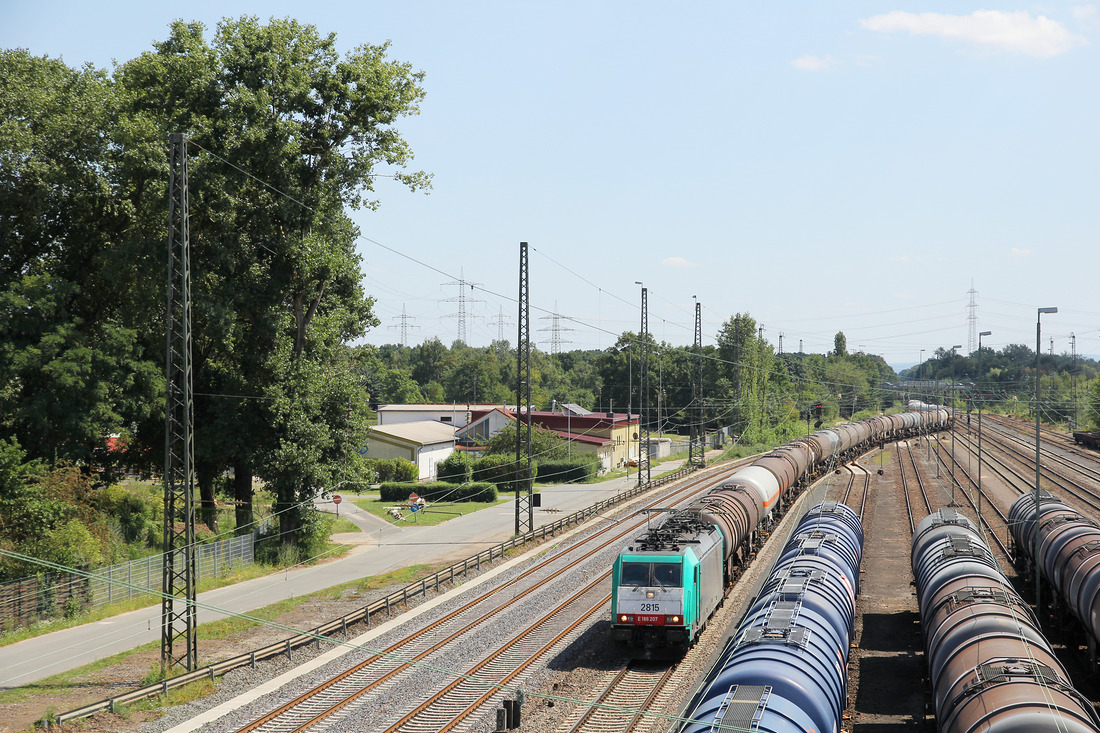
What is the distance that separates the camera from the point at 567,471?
75625 mm

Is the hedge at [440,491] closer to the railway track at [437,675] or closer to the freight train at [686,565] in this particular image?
the freight train at [686,565]

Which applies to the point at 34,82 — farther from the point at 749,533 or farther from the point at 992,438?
the point at 992,438

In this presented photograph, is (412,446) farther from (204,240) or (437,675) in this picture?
(437,675)

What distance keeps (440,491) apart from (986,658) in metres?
55.1

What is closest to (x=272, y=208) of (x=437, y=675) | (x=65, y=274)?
(x=65, y=274)

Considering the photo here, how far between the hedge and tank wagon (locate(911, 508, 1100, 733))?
45374 millimetres

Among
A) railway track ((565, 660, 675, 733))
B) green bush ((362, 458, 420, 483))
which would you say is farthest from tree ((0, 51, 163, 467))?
green bush ((362, 458, 420, 483))

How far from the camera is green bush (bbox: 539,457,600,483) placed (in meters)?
75.7

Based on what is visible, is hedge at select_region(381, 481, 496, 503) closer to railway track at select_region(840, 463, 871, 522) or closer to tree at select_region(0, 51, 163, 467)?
railway track at select_region(840, 463, 871, 522)

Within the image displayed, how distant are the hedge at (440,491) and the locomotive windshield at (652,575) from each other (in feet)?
137

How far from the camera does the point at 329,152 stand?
4075cm

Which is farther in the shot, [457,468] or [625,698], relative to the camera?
[457,468]

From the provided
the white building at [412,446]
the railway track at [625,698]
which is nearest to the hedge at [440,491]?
the white building at [412,446]

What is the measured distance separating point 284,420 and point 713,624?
22906 mm
